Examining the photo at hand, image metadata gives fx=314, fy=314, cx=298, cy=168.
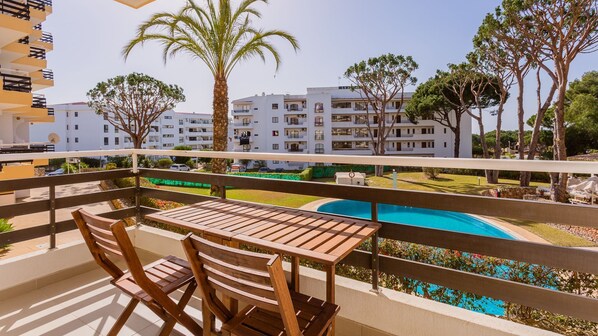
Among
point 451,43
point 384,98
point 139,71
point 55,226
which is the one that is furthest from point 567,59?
point 139,71

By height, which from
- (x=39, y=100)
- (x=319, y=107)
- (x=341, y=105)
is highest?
(x=341, y=105)

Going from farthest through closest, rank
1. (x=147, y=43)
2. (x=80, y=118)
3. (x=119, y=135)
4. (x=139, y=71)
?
(x=119, y=135)
(x=80, y=118)
(x=139, y=71)
(x=147, y=43)

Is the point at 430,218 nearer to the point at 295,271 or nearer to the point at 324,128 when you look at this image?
the point at 295,271

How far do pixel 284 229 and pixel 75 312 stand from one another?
7.06ft

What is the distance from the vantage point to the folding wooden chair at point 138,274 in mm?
1747

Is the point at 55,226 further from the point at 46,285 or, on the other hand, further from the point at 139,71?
the point at 139,71

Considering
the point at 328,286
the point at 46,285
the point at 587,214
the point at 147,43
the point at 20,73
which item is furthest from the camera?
the point at 20,73

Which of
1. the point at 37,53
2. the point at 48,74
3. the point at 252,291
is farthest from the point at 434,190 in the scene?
the point at 48,74

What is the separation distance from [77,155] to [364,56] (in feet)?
109

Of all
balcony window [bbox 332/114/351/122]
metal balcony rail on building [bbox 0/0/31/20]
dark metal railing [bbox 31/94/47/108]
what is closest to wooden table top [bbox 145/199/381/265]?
metal balcony rail on building [bbox 0/0/31/20]

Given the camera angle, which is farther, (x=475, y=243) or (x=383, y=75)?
(x=383, y=75)

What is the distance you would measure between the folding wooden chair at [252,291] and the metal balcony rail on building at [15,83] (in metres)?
17.4

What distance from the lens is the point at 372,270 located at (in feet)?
7.63

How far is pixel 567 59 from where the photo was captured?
16.0 m
